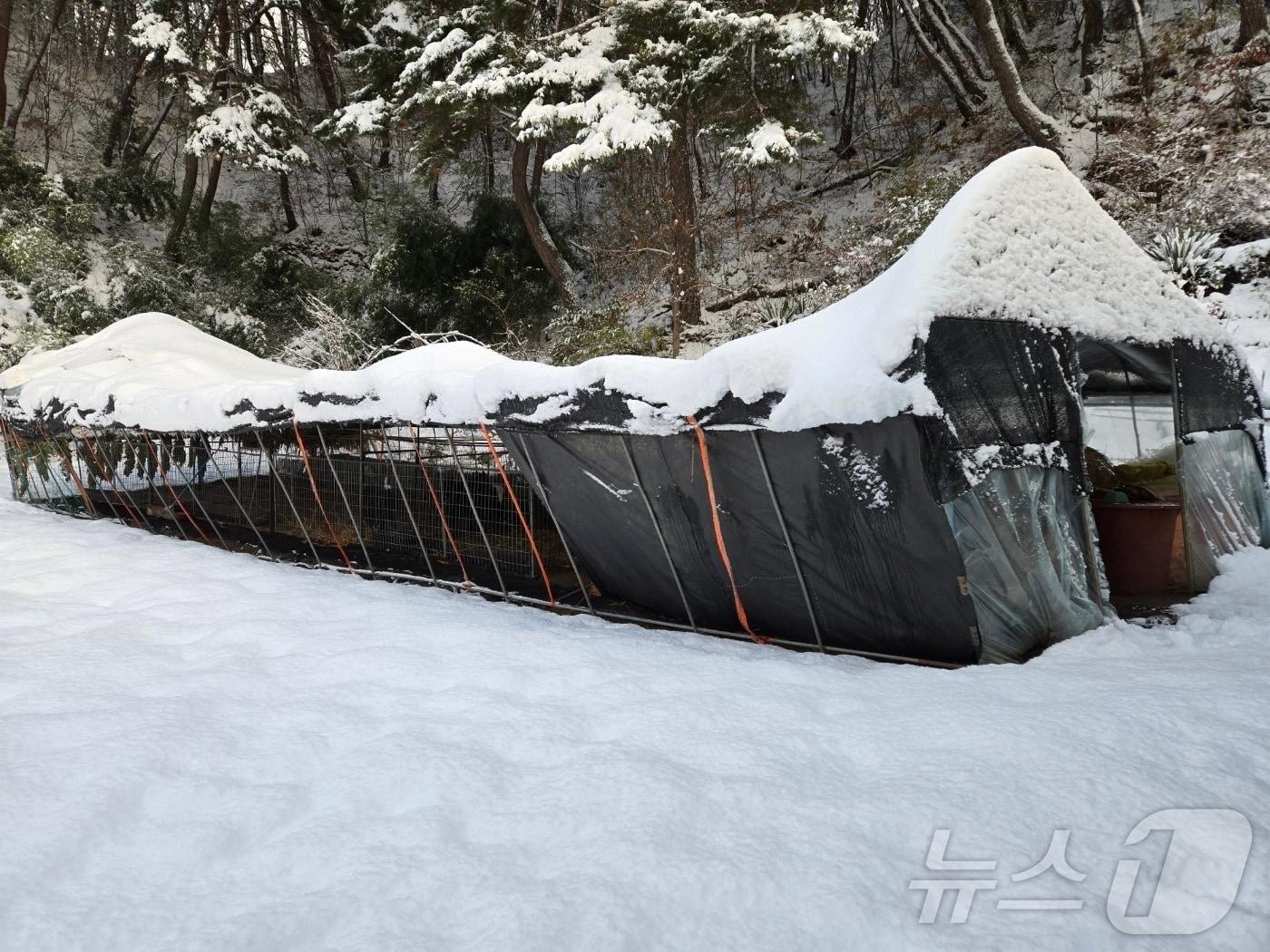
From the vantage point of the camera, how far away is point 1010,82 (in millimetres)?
10320

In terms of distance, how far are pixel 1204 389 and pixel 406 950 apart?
481 cm

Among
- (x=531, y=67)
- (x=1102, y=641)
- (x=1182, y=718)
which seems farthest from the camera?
(x=531, y=67)

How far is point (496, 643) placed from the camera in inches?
143

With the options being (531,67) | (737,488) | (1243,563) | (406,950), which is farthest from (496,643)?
(531,67)

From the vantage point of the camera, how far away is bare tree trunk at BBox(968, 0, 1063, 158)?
10086 mm

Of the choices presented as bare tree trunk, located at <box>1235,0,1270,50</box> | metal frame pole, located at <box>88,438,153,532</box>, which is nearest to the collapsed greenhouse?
metal frame pole, located at <box>88,438,153,532</box>

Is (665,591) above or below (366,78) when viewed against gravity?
below

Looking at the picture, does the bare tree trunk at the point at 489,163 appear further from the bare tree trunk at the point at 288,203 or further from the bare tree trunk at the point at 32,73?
the bare tree trunk at the point at 32,73

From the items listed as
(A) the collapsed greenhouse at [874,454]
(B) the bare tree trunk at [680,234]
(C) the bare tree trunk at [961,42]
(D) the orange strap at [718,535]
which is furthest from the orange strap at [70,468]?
(C) the bare tree trunk at [961,42]

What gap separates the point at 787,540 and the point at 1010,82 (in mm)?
10164

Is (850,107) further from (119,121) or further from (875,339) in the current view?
(119,121)

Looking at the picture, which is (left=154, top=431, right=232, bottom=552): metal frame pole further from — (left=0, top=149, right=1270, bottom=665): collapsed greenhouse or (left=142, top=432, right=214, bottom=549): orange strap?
(left=0, top=149, right=1270, bottom=665): collapsed greenhouse

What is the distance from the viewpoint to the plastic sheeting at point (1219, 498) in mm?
3965

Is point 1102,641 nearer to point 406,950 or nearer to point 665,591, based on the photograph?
point 665,591
